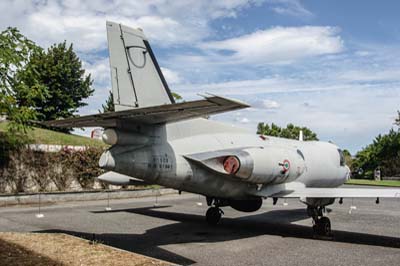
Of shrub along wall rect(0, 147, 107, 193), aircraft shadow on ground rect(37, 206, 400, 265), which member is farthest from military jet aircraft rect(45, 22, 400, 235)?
shrub along wall rect(0, 147, 107, 193)

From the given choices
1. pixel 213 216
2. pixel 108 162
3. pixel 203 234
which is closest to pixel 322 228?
pixel 203 234

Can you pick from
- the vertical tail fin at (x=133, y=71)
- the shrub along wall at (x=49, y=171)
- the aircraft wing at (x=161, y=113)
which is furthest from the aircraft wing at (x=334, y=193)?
the shrub along wall at (x=49, y=171)

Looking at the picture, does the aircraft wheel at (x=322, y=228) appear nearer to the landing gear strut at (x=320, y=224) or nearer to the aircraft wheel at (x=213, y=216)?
the landing gear strut at (x=320, y=224)

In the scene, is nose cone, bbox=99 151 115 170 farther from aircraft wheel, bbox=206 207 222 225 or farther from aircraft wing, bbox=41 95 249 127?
aircraft wheel, bbox=206 207 222 225

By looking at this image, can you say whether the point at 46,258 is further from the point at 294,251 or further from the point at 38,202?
the point at 38,202

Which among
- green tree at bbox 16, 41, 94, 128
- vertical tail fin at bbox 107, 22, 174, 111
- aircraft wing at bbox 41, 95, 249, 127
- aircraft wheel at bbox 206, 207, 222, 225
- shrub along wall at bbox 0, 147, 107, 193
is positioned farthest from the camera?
green tree at bbox 16, 41, 94, 128

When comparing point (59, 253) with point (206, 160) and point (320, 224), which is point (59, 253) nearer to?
point (206, 160)

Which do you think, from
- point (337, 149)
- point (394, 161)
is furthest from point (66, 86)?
point (394, 161)

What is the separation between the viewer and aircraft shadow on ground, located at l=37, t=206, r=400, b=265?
11.0 m

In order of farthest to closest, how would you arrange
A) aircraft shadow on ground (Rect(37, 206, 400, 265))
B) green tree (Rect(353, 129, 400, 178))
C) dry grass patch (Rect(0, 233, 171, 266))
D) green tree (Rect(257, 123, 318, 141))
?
green tree (Rect(257, 123, 318, 141))
green tree (Rect(353, 129, 400, 178))
aircraft shadow on ground (Rect(37, 206, 400, 265))
dry grass patch (Rect(0, 233, 171, 266))

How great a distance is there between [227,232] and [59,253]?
6.39 m

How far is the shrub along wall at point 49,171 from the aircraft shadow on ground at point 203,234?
27.4 feet

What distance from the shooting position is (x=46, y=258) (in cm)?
852

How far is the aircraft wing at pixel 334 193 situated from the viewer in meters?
11.9
